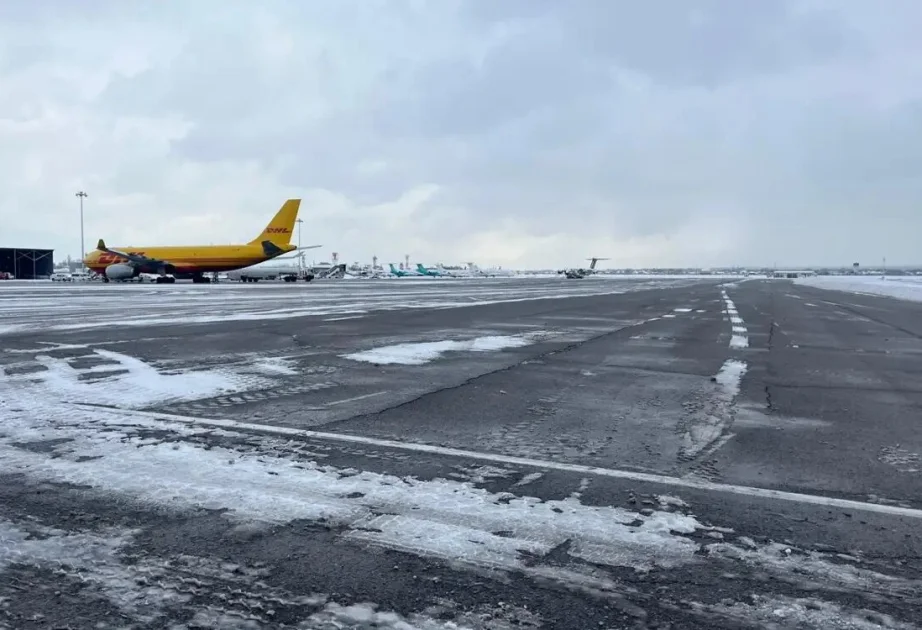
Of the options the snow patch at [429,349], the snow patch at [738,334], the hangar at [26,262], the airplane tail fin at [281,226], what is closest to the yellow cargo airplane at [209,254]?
the airplane tail fin at [281,226]

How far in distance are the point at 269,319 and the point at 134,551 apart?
15313 millimetres

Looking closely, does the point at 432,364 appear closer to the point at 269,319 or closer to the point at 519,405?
the point at 519,405

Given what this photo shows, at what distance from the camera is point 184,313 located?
2019cm

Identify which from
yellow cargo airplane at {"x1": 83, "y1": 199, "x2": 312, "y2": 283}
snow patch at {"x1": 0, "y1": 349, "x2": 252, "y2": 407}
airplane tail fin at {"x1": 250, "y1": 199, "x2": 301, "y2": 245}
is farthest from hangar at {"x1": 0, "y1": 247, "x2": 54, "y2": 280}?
snow patch at {"x1": 0, "y1": 349, "x2": 252, "y2": 407}

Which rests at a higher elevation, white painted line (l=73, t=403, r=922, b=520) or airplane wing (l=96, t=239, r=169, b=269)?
airplane wing (l=96, t=239, r=169, b=269)

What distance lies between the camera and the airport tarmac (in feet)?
9.10

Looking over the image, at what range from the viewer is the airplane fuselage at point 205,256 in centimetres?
5866

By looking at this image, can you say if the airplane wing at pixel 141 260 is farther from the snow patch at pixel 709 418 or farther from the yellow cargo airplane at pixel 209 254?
the snow patch at pixel 709 418

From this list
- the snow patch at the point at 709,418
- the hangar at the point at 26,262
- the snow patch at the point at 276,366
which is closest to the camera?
the snow patch at the point at 709,418

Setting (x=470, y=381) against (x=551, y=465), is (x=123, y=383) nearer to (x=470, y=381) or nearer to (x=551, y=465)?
(x=470, y=381)

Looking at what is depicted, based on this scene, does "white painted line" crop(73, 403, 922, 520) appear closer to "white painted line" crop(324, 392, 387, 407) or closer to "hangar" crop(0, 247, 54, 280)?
"white painted line" crop(324, 392, 387, 407)

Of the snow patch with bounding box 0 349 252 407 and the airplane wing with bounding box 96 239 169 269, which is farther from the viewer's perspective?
the airplane wing with bounding box 96 239 169 269

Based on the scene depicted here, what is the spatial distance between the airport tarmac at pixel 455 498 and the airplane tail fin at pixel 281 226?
52423mm

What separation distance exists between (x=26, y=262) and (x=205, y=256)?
1576 inches
